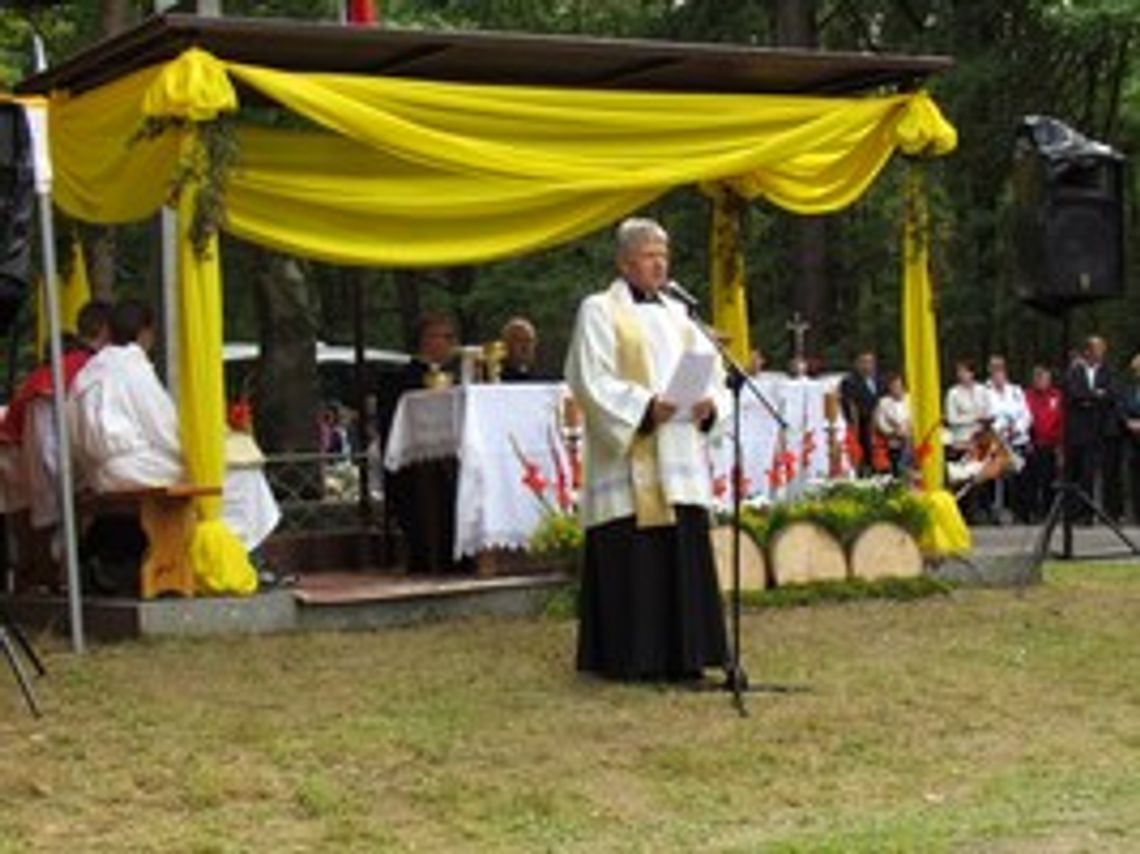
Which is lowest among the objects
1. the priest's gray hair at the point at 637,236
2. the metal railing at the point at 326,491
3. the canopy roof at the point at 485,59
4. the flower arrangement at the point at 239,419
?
the metal railing at the point at 326,491

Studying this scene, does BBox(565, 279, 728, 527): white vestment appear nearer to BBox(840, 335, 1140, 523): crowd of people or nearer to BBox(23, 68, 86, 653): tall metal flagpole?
BBox(23, 68, 86, 653): tall metal flagpole

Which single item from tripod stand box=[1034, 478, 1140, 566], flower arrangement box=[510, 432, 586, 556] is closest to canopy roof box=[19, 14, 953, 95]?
flower arrangement box=[510, 432, 586, 556]

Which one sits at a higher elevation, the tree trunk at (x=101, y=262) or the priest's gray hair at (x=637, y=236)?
the tree trunk at (x=101, y=262)

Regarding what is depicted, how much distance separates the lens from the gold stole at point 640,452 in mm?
10023

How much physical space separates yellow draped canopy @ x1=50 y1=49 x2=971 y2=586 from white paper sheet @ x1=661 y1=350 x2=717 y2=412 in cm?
294

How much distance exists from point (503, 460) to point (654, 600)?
114 inches

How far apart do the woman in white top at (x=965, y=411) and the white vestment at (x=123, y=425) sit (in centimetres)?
1195

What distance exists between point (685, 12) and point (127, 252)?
31.1ft

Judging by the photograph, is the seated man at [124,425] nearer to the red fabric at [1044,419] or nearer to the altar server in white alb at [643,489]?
the altar server in white alb at [643,489]

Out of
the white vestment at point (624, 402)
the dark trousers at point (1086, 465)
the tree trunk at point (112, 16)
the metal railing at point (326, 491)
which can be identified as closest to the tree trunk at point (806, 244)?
the dark trousers at point (1086, 465)

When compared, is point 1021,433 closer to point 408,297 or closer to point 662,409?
point 662,409

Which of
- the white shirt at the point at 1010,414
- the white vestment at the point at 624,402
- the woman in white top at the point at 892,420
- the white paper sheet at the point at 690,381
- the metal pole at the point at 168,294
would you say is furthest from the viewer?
the white shirt at the point at 1010,414

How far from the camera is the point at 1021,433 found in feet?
74.0

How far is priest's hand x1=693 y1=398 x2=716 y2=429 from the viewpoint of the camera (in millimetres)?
9852
